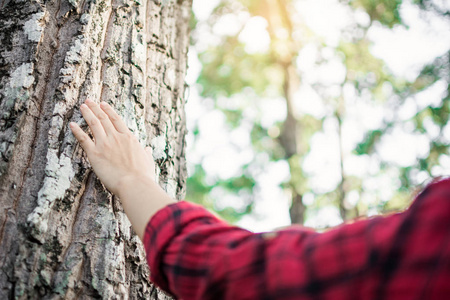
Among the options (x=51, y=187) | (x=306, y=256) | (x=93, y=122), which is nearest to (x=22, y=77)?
(x=93, y=122)

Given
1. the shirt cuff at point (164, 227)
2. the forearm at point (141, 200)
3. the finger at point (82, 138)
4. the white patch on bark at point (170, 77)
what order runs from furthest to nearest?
the white patch on bark at point (170, 77) → the finger at point (82, 138) → the forearm at point (141, 200) → the shirt cuff at point (164, 227)

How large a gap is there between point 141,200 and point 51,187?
0.39 m

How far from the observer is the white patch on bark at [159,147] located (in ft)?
5.20

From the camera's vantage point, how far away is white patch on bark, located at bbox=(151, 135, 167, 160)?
1586 millimetres

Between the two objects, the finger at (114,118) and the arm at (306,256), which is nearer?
the arm at (306,256)

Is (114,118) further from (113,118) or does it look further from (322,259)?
(322,259)

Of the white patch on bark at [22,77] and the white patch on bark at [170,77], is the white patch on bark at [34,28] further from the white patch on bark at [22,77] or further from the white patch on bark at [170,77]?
the white patch on bark at [170,77]

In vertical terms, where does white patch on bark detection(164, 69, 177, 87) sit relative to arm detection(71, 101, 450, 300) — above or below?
above

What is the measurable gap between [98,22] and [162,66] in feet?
1.14

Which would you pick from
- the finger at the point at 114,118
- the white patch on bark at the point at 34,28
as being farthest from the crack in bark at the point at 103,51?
the white patch on bark at the point at 34,28

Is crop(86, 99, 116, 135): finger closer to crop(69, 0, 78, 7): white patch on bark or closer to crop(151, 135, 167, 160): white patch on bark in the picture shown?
crop(151, 135, 167, 160): white patch on bark

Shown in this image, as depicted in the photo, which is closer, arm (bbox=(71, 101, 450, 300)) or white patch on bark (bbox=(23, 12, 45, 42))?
arm (bbox=(71, 101, 450, 300))

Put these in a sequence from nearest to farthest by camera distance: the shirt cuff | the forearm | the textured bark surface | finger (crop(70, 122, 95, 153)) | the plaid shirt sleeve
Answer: the plaid shirt sleeve, the shirt cuff, the forearm, the textured bark surface, finger (crop(70, 122, 95, 153))

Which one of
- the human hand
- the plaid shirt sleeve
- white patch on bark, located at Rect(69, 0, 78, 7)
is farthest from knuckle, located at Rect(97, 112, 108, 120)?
the plaid shirt sleeve
